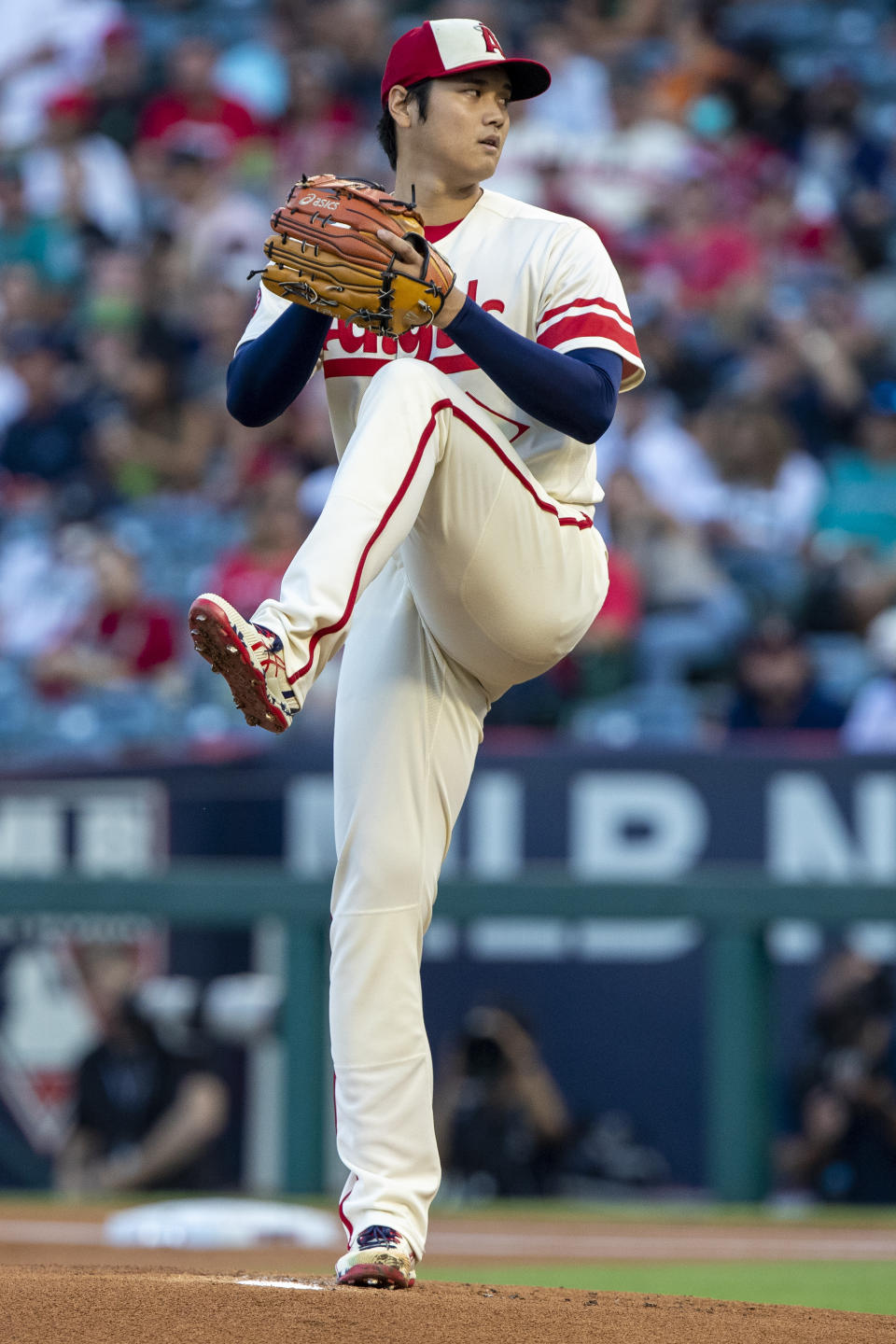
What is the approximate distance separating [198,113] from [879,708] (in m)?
5.80

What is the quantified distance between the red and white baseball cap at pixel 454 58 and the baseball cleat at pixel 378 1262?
1.86m

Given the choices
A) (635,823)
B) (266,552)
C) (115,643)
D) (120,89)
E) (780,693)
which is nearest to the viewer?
(635,823)

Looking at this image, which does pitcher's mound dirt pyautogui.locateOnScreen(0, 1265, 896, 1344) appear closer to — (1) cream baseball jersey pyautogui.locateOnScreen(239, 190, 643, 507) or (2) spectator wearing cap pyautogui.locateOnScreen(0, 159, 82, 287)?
(1) cream baseball jersey pyautogui.locateOnScreen(239, 190, 643, 507)

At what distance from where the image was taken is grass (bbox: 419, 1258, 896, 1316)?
4227 mm

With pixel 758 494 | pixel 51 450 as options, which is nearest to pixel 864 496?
pixel 758 494

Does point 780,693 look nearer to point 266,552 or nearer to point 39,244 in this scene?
point 266,552

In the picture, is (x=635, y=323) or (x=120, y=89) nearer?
(x=635, y=323)

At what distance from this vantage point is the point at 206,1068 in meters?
6.59

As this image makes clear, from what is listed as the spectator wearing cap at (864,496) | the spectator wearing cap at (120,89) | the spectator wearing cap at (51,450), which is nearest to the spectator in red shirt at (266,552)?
the spectator wearing cap at (51,450)

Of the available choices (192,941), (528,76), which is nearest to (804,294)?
(192,941)

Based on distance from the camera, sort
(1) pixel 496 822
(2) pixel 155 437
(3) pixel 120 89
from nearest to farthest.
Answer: (1) pixel 496 822, (2) pixel 155 437, (3) pixel 120 89

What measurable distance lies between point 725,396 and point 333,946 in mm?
5719

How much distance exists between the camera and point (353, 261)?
2.93m

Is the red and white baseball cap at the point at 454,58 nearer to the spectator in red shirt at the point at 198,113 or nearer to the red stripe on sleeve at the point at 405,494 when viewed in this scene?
the red stripe on sleeve at the point at 405,494
